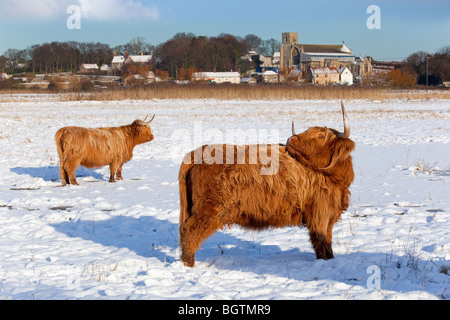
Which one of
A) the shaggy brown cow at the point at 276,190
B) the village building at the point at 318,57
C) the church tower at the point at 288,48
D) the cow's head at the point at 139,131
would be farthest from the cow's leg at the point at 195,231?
the church tower at the point at 288,48

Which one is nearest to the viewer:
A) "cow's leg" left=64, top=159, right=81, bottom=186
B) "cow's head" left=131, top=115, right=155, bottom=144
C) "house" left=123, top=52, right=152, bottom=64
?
"cow's leg" left=64, top=159, right=81, bottom=186

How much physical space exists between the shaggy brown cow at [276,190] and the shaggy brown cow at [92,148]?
5.16 meters

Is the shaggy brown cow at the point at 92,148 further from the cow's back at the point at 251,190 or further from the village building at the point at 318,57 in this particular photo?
the village building at the point at 318,57

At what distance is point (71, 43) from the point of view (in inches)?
4441

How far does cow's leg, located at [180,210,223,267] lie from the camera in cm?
429

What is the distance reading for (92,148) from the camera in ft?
30.2

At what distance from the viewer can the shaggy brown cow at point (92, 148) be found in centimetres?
902

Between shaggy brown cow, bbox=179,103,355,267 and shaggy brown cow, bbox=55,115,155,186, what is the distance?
5.16 m

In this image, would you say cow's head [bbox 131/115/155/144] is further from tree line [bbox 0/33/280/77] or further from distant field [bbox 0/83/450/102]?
tree line [bbox 0/33/280/77]

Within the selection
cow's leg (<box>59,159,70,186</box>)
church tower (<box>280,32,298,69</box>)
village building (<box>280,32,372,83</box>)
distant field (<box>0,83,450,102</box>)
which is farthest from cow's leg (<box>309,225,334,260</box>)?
church tower (<box>280,32,298,69</box>)

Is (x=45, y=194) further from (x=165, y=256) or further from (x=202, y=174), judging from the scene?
(x=202, y=174)

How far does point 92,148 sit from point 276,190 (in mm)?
5861

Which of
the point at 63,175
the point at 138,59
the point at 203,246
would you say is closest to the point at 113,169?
the point at 63,175

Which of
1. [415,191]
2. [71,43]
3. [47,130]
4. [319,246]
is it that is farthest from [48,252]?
[71,43]
